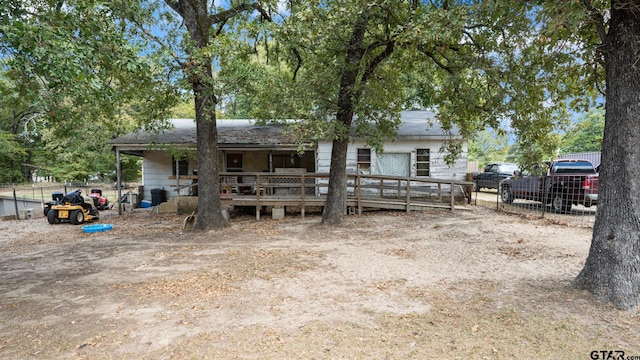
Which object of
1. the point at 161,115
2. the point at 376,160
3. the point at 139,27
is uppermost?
the point at 139,27

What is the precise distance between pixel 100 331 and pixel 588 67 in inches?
301

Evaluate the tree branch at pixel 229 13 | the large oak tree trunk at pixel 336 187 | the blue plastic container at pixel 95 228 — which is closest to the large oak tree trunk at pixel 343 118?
the large oak tree trunk at pixel 336 187

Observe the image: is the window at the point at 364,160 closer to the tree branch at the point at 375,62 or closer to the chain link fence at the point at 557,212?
the tree branch at the point at 375,62

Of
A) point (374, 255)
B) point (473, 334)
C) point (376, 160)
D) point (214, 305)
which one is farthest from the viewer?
point (376, 160)

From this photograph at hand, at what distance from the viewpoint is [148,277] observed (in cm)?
570

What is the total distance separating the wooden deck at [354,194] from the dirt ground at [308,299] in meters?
3.42

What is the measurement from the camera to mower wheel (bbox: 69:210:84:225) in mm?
11828

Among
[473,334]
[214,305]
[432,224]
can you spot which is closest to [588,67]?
[473,334]

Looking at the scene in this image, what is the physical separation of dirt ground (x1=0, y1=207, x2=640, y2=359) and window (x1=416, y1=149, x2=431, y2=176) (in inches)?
237

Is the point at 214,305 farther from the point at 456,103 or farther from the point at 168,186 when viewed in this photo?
the point at 168,186

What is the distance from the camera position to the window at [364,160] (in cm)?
1462

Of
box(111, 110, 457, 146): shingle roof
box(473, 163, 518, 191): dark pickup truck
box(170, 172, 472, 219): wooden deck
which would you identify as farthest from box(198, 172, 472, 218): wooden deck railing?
box(473, 163, 518, 191): dark pickup truck

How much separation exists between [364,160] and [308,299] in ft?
34.6

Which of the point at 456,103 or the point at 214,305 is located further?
the point at 456,103
